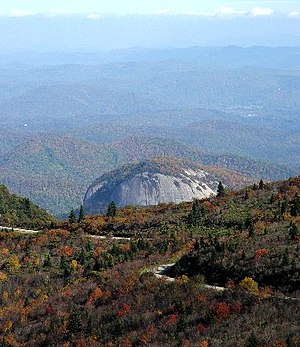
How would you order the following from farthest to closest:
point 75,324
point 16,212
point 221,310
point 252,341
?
point 16,212 → point 75,324 → point 221,310 → point 252,341

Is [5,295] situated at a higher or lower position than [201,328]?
lower

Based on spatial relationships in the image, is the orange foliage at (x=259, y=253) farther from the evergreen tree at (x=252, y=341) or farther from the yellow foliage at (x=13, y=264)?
the yellow foliage at (x=13, y=264)

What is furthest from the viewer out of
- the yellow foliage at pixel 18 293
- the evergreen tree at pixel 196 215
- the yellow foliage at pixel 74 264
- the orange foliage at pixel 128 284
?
the evergreen tree at pixel 196 215

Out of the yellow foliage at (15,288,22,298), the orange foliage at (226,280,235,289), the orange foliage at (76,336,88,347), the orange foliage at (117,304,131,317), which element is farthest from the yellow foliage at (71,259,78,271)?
the orange foliage at (226,280,235,289)

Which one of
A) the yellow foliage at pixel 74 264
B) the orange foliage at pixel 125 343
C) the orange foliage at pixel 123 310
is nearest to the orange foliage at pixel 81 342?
the orange foliage at pixel 125 343

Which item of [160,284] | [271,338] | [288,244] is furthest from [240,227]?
[271,338]

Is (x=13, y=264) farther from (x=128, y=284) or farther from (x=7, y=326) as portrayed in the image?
(x=128, y=284)

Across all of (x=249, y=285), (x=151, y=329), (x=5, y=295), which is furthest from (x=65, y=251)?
(x=151, y=329)

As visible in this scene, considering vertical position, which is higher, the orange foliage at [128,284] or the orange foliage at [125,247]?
the orange foliage at [128,284]
